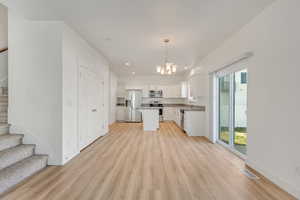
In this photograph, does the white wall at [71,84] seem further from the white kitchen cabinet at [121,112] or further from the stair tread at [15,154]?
the white kitchen cabinet at [121,112]

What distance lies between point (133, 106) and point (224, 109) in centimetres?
528

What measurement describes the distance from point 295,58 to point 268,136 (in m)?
1.21

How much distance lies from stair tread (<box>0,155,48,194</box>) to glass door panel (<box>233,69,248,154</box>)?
411 cm

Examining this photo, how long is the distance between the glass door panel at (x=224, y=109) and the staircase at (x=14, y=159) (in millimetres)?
4274

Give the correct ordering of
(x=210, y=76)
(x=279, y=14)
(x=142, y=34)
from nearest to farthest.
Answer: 1. (x=279, y=14)
2. (x=142, y=34)
3. (x=210, y=76)

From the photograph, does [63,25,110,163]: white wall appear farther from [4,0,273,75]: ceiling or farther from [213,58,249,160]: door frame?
[213,58,249,160]: door frame

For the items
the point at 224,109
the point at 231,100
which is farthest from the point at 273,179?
the point at 224,109

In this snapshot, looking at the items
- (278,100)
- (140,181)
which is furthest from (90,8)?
(278,100)

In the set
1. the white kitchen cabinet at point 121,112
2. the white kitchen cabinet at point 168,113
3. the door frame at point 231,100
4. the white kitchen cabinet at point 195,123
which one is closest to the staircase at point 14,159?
the door frame at point 231,100

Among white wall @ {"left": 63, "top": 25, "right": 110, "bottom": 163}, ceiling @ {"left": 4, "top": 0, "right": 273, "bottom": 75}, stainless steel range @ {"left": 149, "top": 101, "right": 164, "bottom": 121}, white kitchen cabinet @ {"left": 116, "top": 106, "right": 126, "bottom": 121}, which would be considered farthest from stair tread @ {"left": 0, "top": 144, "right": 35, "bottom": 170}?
stainless steel range @ {"left": 149, "top": 101, "right": 164, "bottom": 121}

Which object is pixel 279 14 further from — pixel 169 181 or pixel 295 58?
pixel 169 181

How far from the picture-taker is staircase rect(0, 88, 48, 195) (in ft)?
7.49

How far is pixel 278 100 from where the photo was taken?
2352 millimetres

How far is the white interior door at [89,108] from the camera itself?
3.89 m
